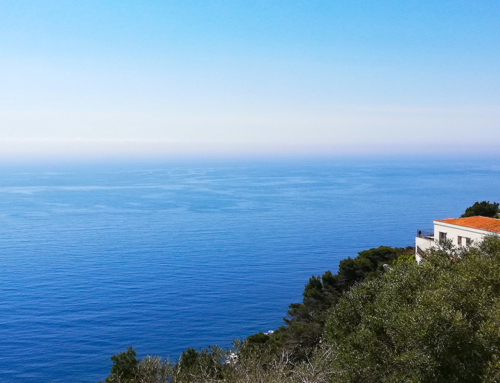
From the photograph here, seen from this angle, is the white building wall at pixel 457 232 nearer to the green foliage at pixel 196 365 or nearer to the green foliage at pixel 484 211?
the green foliage at pixel 484 211

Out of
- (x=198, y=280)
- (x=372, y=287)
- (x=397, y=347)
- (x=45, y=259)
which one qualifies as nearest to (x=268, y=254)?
(x=198, y=280)

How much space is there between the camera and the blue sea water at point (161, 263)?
32759 mm

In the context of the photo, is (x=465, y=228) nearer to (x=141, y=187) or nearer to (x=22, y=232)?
(x=22, y=232)

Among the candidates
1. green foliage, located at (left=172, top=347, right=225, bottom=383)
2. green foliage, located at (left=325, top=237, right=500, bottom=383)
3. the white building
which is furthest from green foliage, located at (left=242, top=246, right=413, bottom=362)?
green foliage, located at (left=325, top=237, right=500, bottom=383)

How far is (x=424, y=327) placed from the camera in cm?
968

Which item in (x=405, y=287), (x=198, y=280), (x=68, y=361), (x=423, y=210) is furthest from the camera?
(x=423, y=210)

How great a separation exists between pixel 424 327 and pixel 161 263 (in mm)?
45026

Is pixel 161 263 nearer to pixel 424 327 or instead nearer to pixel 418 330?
pixel 418 330

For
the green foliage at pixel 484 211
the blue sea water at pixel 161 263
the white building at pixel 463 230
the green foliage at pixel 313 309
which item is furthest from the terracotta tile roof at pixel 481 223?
the blue sea water at pixel 161 263

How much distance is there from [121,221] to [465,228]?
2464 inches

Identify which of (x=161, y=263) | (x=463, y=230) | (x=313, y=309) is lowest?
(x=161, y=263)

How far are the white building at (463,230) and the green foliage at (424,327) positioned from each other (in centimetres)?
960

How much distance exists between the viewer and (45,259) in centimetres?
5200

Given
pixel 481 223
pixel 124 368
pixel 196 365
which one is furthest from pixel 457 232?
pixel 124 368
